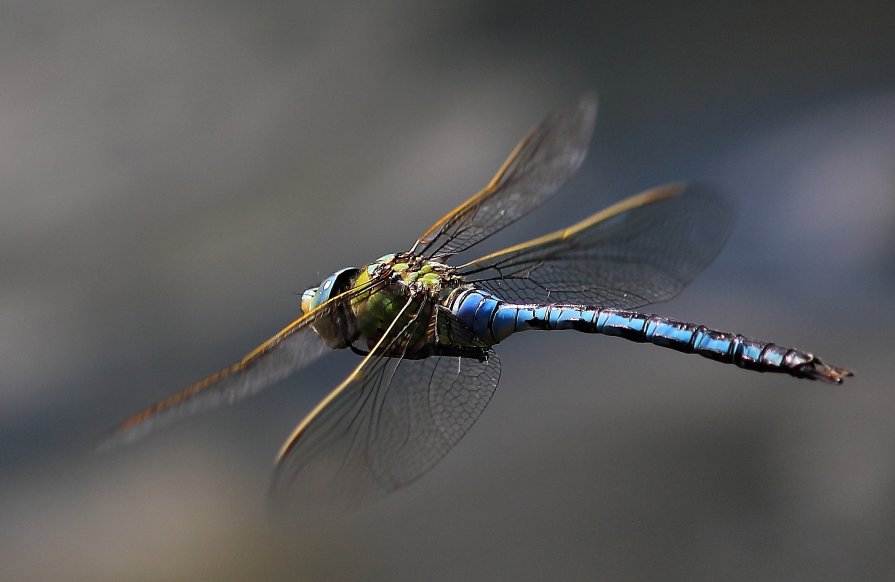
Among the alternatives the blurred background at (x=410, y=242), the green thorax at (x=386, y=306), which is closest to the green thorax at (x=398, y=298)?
the green thorax at (x=386, y=306)

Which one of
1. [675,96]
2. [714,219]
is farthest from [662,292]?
[675,96]

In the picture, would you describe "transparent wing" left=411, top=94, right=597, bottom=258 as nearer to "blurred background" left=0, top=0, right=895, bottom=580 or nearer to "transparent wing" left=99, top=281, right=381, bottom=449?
"transparent wing" left=99, top=281, right=381, bottom=449

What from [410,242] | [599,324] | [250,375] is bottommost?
[599,324]

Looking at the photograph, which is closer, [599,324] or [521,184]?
[599,324]

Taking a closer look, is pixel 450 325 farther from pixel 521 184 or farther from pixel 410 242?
pixel 410 242

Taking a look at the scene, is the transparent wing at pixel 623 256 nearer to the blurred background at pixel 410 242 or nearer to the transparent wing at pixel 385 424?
the transparent wing at pixel 385 424

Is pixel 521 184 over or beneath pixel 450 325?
over

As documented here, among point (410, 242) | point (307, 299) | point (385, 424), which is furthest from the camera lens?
point (410, 242)

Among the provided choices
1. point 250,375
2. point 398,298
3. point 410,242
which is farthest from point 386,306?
point 410,242
